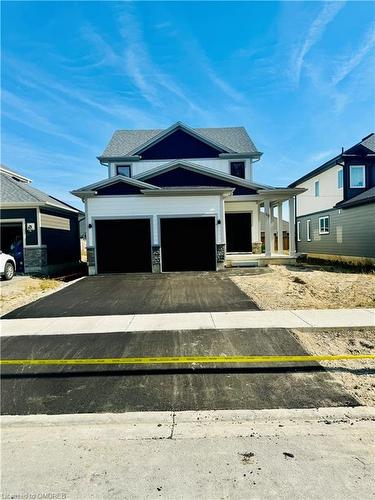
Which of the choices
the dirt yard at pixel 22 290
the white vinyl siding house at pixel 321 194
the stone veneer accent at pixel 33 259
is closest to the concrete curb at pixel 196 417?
the dirt yard at pixel 22 290

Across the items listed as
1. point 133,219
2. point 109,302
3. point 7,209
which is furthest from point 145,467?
point 7,209

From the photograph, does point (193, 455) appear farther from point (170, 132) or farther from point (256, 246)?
point (170, 132)

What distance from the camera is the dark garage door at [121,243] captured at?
15633 millimetres

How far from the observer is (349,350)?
5344mm

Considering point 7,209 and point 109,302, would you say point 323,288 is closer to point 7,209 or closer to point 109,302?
point 109,302

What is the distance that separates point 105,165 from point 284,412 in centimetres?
2137

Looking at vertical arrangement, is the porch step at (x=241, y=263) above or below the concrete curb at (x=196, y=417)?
above

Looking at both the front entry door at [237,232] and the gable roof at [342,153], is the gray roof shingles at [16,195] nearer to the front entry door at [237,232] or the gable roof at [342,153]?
the front entry door at [237,232]

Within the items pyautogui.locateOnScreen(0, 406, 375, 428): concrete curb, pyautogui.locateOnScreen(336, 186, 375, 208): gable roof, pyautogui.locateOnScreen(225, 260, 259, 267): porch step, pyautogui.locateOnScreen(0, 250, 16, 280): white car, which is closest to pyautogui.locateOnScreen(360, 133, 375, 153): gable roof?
pyautogui.locateOnScreen(336, 186, 375, 208): gable roof

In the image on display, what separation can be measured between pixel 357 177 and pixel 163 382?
19.2 m

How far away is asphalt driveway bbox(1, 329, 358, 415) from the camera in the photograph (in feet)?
12.8

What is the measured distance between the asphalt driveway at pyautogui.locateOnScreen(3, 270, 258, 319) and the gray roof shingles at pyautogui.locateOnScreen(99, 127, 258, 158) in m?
12.0

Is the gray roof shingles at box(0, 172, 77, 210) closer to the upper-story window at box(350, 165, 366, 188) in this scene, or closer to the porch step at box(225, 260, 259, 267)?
the porch step at box(225, 260, 259, 267)

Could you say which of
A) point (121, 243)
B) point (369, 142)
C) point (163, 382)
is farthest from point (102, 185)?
point (369, 142)
